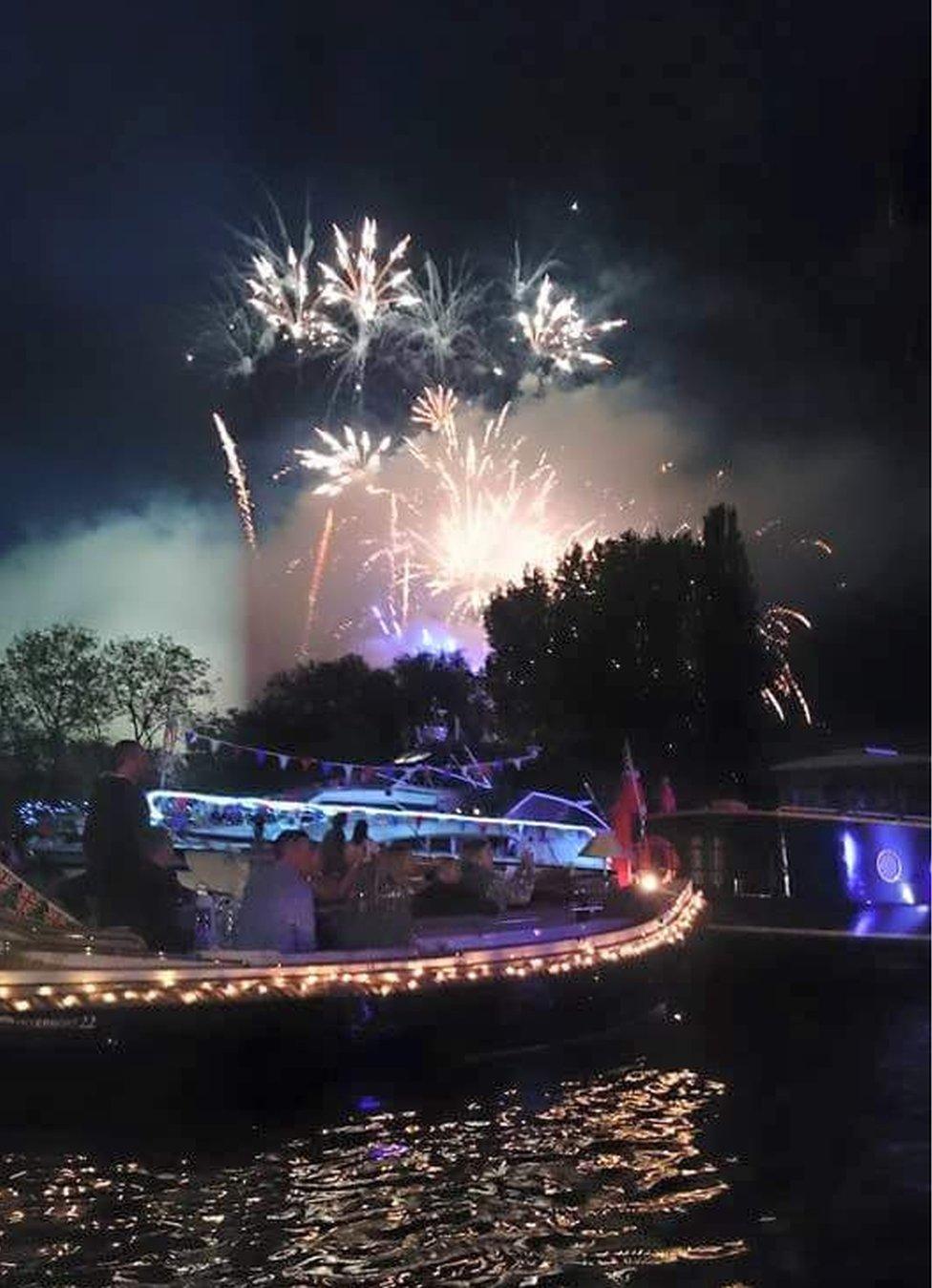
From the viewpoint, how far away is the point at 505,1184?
615cm

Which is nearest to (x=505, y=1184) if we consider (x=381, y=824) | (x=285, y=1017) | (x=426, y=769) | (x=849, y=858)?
(x=285, y=1017)

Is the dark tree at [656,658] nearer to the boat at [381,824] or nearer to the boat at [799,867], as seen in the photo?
the boat at [381,824]

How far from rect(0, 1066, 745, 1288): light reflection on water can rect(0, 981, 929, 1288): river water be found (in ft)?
0.05

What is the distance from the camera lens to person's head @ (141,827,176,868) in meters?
7.76

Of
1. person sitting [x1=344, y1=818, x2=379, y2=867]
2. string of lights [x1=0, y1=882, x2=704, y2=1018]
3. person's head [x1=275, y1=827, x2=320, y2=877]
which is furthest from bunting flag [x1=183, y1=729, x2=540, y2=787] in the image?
person's head [x1=275, y1=827, x2=320, y2=877]

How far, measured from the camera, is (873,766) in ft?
92.9

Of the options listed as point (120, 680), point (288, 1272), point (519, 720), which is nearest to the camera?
point (288, 1272)

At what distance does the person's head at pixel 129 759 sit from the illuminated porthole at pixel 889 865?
30.6 ft

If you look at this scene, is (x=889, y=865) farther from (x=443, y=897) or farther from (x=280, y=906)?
(x=280, y=906)

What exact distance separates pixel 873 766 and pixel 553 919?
18733 millimetres

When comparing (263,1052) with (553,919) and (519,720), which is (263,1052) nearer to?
(553,919)

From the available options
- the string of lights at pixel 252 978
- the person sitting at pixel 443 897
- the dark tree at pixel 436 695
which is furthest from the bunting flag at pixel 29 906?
the dark tree at pixel 436 695

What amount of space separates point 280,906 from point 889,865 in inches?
333

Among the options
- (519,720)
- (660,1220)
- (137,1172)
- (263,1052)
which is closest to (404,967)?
(263,1052)
